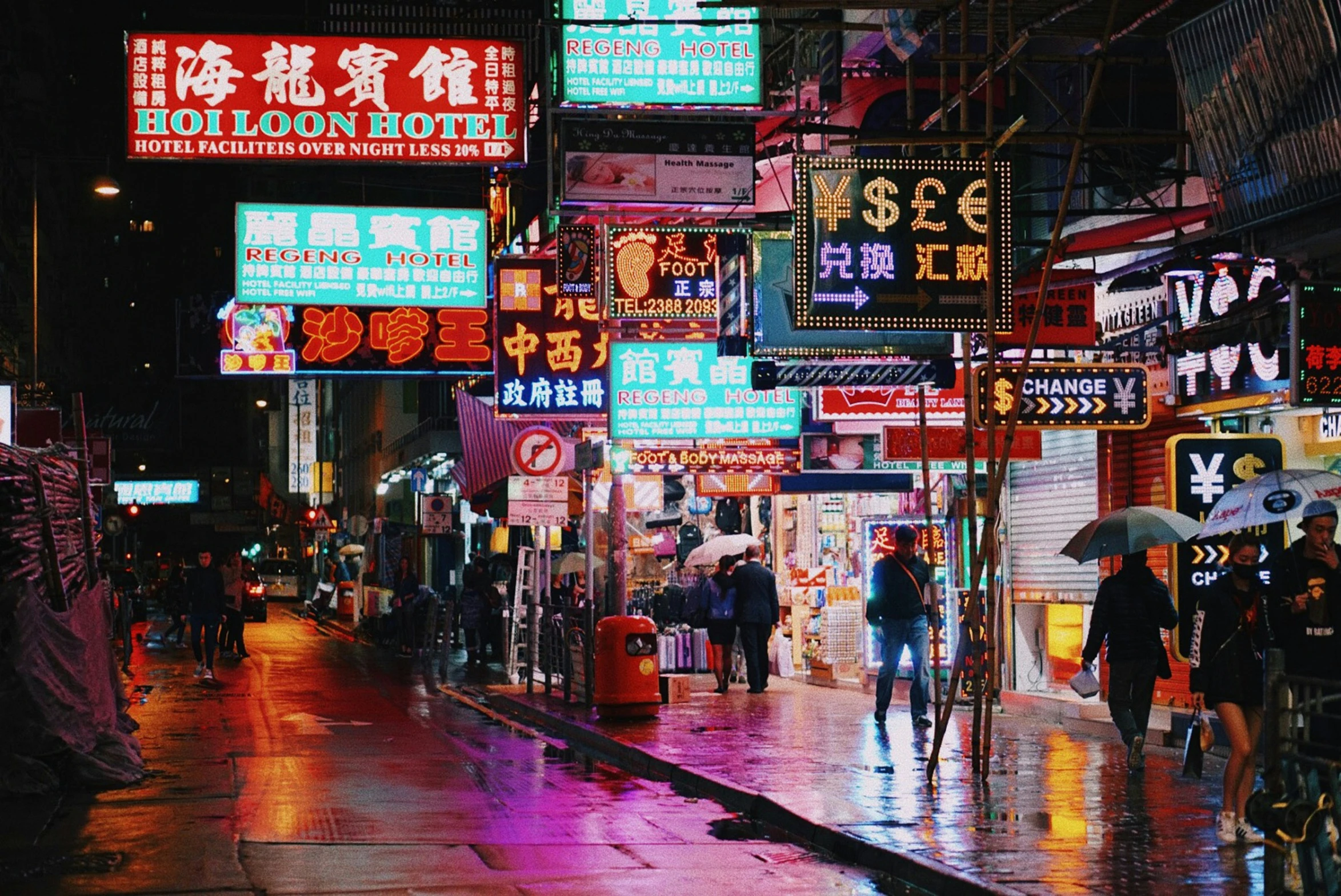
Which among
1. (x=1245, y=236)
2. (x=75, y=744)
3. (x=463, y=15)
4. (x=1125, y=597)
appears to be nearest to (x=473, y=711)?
(x=75, y=744)

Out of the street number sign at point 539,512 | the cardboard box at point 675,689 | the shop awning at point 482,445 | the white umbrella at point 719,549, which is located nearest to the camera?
the cardboard box at point 675,689

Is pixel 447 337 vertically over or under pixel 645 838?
over

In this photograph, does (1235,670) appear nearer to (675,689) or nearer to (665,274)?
(665,274)

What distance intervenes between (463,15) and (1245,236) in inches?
932

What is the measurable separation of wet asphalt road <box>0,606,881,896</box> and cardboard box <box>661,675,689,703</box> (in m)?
2.76

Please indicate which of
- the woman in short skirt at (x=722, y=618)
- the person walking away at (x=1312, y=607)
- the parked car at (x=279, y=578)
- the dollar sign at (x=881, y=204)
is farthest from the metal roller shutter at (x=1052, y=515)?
the parked car at (x=279, y=578)

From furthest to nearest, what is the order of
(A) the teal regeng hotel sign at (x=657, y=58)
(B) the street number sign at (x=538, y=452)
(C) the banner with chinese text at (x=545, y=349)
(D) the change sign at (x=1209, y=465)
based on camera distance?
1. (C) the banner with chinese text at (x=545, y=349)
2. (B) the street number sign at (x=538, y=452)
3. (A) the teal regeng hotel sign at (x=657, y=58)
4. (D) the change sign at (x=1209, y=465)

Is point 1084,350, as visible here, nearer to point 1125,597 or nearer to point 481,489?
point 1125,597

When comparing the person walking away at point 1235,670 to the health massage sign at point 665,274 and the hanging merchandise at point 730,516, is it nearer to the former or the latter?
the health massage sign at point 665,274

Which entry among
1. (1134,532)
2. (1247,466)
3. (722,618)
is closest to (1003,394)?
(1247,466)

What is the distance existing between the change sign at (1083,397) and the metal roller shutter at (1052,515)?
293 centimetres

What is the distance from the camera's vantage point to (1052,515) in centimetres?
2092

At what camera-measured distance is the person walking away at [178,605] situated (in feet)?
133

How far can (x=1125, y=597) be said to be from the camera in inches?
545
